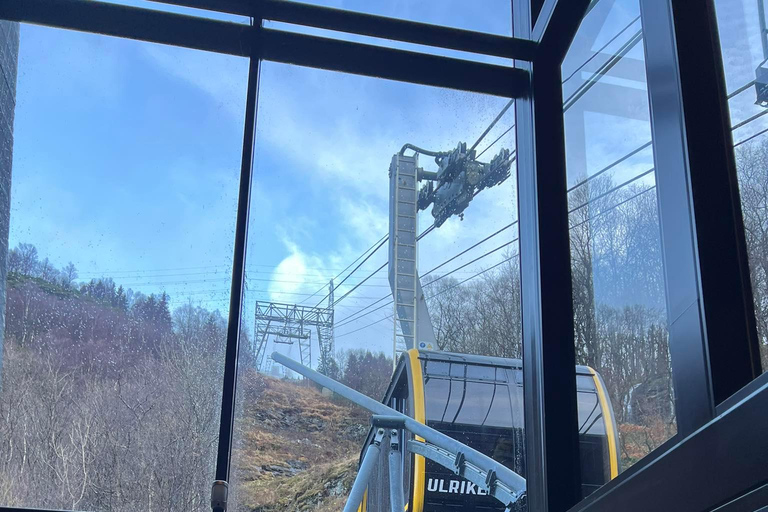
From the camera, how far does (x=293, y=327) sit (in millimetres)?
3221

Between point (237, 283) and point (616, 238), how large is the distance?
1.48 meters

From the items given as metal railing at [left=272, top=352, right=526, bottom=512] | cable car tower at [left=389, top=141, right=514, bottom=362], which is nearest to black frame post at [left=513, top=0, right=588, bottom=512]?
metal railing at [left=272, top=352, right=526, bottom=512]

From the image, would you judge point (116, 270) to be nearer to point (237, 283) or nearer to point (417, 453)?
point (237, 283)

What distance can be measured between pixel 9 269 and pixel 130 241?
18.7 inches

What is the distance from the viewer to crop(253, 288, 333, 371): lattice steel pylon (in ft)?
10.2

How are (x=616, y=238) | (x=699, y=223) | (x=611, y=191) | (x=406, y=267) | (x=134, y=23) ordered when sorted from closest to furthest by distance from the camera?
(x=699, y=223) → (x=616, y=238) → (x=611, y=191) → (x=134, y=23) → (x=406, y=267)

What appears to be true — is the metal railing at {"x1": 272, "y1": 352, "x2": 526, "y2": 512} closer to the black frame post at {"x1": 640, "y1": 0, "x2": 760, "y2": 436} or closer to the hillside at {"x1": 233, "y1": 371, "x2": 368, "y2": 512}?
the hillside at {"x1": 233, "y1": 371, "x2": 368, "y2": 512}

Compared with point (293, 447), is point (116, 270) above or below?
above

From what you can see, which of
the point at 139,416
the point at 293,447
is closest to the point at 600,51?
the point at 293,447

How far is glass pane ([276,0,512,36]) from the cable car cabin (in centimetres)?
159

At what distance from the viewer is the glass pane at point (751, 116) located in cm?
180

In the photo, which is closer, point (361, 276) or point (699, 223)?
point (699, 223)

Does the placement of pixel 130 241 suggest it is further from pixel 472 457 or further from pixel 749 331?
pixel 749 331

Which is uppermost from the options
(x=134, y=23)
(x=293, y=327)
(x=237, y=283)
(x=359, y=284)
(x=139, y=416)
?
(x=134, y=23)
